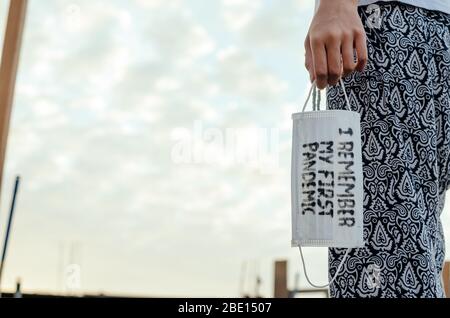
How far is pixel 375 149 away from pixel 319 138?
0.11m

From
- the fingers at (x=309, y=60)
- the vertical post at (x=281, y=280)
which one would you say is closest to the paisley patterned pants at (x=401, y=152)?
the fingers at (x=309, y=60)

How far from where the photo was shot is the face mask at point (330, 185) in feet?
2.21

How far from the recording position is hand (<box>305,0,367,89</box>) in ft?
2.20

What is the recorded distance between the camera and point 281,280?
11.6 feet

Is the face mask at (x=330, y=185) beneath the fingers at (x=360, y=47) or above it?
beneath

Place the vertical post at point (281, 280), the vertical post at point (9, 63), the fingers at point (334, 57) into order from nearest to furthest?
the fingers at point (334, 57)
the vertical post at point (9, 63)
the vertical post at point (281, 280)

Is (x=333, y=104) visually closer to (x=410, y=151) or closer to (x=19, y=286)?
(x=410, y=151)

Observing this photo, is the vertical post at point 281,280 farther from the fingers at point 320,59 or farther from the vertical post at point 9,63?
the fingers at point 320,59

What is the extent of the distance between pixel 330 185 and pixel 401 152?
0.44 ft

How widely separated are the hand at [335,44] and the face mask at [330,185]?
0.06 meters

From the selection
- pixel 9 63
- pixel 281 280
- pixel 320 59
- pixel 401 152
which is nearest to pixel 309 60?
pixel 320 59

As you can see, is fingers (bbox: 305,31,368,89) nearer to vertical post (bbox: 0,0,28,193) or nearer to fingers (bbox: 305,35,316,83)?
fingers (bbox: 305,35,316,83)

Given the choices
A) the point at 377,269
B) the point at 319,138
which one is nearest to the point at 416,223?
the point at 377,269

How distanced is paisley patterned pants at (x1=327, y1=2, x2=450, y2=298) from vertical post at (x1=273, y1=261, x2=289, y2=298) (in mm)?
2794
